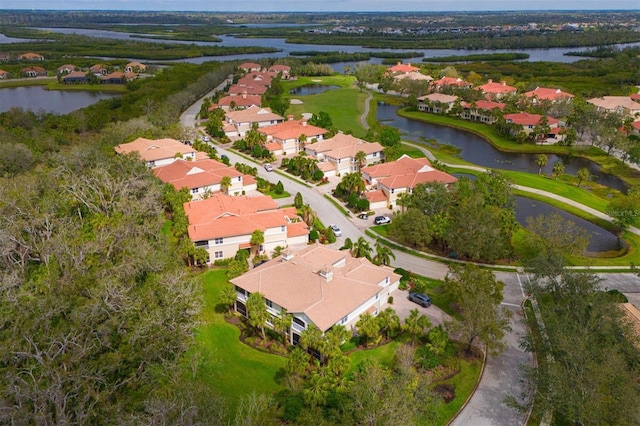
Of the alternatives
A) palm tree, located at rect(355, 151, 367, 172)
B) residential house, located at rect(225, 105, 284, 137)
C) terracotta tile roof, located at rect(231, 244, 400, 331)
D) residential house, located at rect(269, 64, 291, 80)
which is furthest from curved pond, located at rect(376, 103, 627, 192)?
residential house, located at rect(269, 64, 291, 80)

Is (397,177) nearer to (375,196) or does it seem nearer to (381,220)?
(375,196)

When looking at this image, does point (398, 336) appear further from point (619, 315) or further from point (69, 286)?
point (69, 286)

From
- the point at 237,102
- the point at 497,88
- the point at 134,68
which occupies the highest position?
the point at 134,68

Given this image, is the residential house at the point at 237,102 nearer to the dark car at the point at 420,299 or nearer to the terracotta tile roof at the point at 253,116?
the terracotta tile roof at the point at 253,116

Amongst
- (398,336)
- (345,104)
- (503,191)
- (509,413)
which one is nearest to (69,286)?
(398,336)

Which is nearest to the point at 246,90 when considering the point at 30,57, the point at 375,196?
the point at 375,196

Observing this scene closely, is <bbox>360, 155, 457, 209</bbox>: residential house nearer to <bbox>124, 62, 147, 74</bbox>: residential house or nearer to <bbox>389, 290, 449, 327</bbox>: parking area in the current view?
<bbox>389, 290, 449, 327</bbox>: parking area

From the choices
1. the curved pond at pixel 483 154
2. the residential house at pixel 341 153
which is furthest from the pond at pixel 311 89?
the residential house at pixel 341 153
